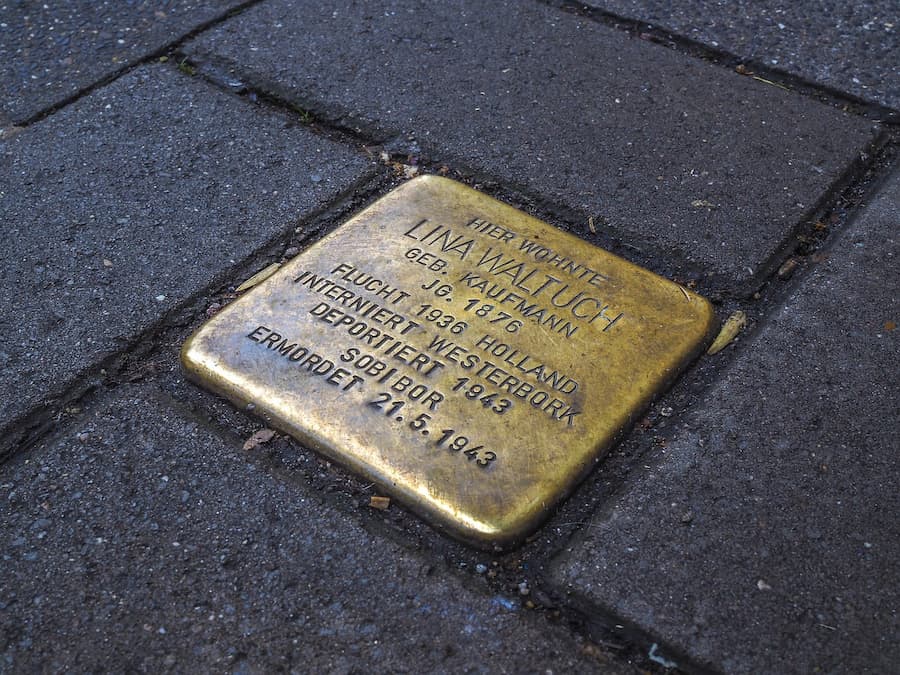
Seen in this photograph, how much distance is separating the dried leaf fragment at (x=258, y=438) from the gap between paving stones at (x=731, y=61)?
1.47 metres

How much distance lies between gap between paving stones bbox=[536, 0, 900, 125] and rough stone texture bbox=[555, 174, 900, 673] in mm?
668

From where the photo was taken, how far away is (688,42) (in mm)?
2291

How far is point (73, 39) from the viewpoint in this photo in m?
2.35

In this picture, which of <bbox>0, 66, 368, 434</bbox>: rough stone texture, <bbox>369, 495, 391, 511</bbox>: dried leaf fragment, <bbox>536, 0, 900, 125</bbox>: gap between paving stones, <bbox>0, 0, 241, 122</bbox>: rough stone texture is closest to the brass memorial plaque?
<bbox>369, 495, 391, 511</bbox>: dried leaf fragment

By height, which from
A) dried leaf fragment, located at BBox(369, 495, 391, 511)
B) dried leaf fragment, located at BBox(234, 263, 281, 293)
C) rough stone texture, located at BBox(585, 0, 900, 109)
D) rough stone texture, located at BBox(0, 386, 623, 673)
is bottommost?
rough stone texture, located at BBox(0, 386, 623, 673)

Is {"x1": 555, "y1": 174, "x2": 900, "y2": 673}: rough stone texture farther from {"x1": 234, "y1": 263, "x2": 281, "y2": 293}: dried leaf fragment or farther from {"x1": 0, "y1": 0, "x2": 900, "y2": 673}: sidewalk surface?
{"x1": 234, "y1": 263, "x2": 281, "y2": 293}: dried leaf fragment

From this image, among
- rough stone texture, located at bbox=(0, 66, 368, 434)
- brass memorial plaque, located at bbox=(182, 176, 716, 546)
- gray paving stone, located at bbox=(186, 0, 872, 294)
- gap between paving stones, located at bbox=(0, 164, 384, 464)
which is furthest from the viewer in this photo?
gray paving stone, located at bbox=(186, 0, 872, 294)

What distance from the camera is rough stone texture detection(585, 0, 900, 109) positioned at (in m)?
2.18

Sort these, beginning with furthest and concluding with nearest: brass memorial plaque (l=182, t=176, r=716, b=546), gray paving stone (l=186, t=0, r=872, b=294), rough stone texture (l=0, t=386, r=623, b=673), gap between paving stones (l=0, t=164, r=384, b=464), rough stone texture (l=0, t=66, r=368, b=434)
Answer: gray paving stone (l=186, t=0, r=872, b=294) < rough stone texture (l=0, t=66, r=368, b=434) < gap between paving stones (l=0, t=164, r=384, b=464) < brass memorial plaque (l=182, t=176, r=716, b=546) < rough stone texture (l=0, t=386, r=623, b=673)

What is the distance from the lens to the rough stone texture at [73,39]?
2.20 meters

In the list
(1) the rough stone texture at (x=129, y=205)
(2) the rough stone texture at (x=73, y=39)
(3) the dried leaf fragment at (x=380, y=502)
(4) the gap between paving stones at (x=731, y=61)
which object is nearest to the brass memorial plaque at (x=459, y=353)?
(3) the dried leaf fragment at (x=380, y=502)

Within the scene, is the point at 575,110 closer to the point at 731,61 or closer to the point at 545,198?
the point at 545,198

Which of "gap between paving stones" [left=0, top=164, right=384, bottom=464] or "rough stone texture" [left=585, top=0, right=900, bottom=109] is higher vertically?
"rough stone texture" [left=585, top=0, right=900, bottom=109]

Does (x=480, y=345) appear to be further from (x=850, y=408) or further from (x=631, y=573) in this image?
(x=850, y=408)
